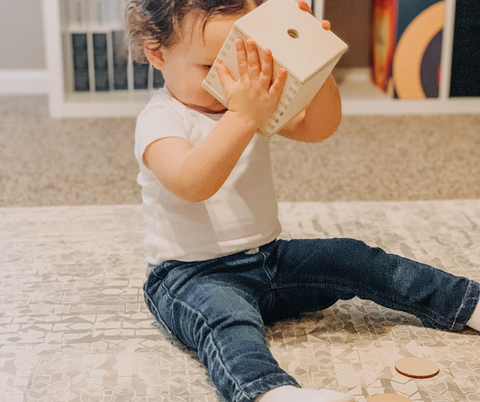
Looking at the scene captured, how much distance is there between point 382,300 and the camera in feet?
2.74

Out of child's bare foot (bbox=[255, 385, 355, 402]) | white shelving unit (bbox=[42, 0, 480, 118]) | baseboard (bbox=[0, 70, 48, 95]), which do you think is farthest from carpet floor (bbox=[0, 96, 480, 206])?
child's bare foot (bbox=[255, 385, 355, 402])

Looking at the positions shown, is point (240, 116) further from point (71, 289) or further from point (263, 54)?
point (71, 289)

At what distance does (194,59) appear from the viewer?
0.76 metres

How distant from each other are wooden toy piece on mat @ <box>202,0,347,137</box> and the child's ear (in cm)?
10

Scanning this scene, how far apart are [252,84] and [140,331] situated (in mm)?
342

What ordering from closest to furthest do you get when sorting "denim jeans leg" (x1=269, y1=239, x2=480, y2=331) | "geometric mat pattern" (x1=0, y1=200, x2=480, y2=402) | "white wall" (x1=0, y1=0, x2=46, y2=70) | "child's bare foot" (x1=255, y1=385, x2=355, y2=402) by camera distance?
1. "child's bare foot" (x1=255, y1=385, x2=355, y2=402)
2. "geometric mat pattern" (x1=0, y1=200, x2=480, y2=402)
3. "denim jeans leg" (x1=269, y1=239, x2=480, y2=331)
4. "white wall" (x1=0, y1=0, x2=46, y2=70)

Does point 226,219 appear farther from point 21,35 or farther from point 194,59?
point 21,35

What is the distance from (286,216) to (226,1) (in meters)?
0.55

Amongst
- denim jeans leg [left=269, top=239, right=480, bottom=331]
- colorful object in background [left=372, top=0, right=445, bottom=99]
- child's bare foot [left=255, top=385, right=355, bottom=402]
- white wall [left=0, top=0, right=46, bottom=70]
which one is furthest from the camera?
white wall [left=0, top=0, right=46, bottom=70]

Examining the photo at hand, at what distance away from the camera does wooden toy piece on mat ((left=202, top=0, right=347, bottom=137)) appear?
0.68m

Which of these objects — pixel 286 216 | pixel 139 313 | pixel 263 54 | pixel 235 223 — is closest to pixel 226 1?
pixel 263 54

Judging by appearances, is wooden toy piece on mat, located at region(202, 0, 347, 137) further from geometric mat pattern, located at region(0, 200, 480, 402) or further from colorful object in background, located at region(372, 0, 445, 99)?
colorful object in background, located at region(372, 0, 445, 99)

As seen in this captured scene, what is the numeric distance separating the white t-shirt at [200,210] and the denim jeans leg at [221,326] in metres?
0.02

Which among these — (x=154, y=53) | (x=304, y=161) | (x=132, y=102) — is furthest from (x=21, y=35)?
(x=154, y=53)
